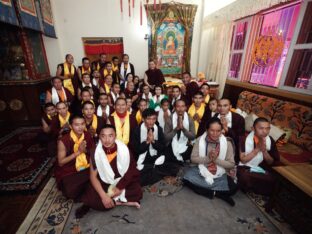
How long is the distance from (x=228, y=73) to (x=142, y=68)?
3257 millimetres

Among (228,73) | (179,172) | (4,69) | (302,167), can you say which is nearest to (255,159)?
(302,167)

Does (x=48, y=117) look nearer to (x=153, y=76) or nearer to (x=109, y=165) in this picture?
(x=109, y=165)

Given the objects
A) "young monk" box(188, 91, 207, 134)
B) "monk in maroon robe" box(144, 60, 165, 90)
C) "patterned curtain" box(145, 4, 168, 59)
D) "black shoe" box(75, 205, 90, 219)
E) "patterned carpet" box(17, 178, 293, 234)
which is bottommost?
"patterned carpet" box(17, 178, 293, 234)

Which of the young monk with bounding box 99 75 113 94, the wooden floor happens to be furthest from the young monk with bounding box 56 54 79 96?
the wooden floor

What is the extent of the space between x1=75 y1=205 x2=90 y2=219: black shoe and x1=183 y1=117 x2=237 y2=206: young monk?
51.1 inches

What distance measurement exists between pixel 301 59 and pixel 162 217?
4.26 meters

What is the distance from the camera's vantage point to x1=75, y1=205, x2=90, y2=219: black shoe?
1.82 m

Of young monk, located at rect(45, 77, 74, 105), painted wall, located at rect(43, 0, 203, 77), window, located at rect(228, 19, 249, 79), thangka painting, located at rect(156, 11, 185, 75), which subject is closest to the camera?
young monk, located at rect(45, 77, 74, 105)

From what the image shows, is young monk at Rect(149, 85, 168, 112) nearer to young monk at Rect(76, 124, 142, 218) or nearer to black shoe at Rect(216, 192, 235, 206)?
young monk at Rect(76, 124, 142, 218)

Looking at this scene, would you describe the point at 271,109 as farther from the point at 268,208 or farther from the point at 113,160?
the point at 113,160

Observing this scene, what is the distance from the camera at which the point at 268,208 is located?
1875 mm

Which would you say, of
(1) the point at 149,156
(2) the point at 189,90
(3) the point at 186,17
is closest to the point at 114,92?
(2) the point at 189,90

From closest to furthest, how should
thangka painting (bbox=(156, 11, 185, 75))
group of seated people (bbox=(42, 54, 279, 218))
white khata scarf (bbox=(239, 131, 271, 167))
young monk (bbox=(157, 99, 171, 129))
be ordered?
group of seated people (bbox=(42, 54, 279, 218)) < white khata scarf (bbox=(239, 131, 271, 167)) < young monk (bbox=(157, 99, 171, 129)) < thangka painting (bbox=(156, 11, 185, 75))

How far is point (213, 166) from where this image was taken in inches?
88.0
